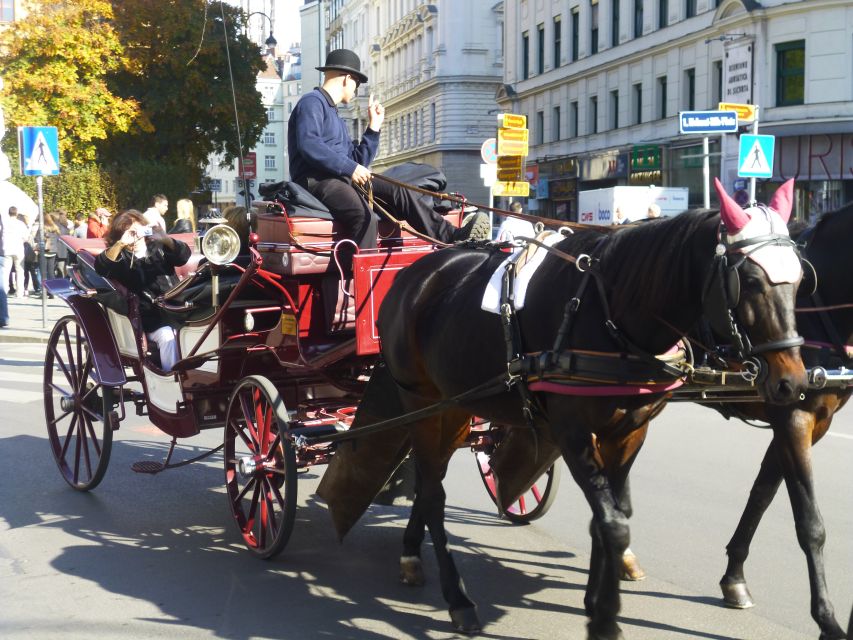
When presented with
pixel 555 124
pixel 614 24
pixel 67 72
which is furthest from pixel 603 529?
pixel 555 124

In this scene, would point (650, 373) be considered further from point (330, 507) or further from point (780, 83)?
point (780, 83)

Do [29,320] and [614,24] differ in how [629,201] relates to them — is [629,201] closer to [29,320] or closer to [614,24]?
[614,24]

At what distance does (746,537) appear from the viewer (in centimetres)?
503

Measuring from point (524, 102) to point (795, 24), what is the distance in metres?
19.0

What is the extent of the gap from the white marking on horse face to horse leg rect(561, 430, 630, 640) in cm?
100

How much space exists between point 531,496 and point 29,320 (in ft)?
45.5

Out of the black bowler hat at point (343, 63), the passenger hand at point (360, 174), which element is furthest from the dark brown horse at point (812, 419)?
the black bowler hat at point (343, 63)

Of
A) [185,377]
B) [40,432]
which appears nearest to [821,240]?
[185,377]

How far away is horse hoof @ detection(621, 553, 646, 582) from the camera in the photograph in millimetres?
5297

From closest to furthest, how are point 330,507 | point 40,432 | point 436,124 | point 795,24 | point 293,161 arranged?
point 330,507 < point 293,161 < point 40,432 < point 795,24 < point 436,124

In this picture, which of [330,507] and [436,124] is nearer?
[330,507]

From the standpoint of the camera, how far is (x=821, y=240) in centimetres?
498

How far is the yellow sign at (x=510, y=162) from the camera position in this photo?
589 inches

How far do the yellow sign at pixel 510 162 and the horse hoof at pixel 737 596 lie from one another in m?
10.5
